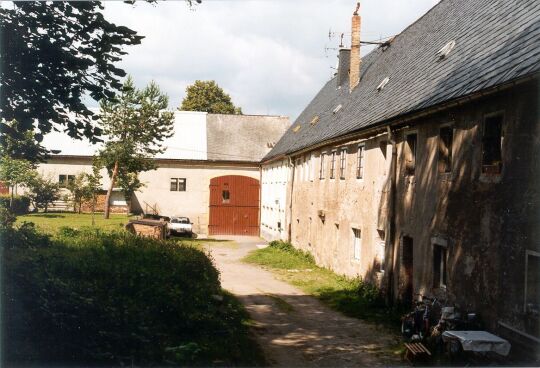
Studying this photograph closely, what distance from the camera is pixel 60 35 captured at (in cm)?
772

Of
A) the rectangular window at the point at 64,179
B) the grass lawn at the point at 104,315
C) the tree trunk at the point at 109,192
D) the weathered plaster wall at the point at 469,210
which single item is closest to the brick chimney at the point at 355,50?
the weathered plaster wall at the point at 469,210

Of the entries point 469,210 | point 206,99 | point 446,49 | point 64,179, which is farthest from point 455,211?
point 206,99

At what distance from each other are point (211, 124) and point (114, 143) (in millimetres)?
11579

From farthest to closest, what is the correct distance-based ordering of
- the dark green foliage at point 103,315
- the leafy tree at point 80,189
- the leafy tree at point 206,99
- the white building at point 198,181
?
the leafy tree at point 206,99 → the white building at point 198,181 → the leafy tree at point 80,189 → the dark green foliage at point 103,315

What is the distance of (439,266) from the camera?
1155 centimetres

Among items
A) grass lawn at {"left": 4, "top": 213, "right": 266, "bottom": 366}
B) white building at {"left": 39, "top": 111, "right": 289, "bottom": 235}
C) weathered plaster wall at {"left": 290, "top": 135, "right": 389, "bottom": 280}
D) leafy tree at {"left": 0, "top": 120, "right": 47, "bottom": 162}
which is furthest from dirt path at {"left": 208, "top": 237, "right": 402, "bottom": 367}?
white building at {"left": 39, "top": 111, "right": 289, "bottom": 235}

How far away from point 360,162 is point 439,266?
6.77m

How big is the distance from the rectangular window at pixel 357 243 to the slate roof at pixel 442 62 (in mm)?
3648

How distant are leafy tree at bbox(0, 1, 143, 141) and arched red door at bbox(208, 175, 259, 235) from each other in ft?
97.4

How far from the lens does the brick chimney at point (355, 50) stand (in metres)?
23.5

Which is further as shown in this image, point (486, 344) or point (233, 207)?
point (233, 207)

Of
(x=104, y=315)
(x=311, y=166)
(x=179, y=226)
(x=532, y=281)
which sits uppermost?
(x=311, y=166)

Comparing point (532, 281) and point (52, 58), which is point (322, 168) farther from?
point (52, 58)

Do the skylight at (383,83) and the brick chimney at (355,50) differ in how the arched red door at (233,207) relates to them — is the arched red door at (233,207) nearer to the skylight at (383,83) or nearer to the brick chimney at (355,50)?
the brick chimney at (355,50)
